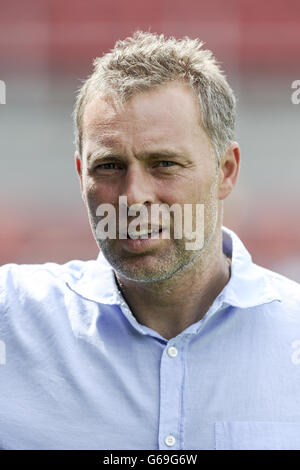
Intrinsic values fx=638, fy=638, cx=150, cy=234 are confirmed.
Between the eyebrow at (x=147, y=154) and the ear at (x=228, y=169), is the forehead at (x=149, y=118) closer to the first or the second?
the eyebrow at (x=147, y=154)

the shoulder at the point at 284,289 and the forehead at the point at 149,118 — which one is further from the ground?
the forehead at the point at 149,118

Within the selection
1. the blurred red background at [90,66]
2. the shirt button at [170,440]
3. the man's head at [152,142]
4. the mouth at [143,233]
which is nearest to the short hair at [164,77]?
the man's head at [152,142]

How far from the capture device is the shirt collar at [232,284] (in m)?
1.26

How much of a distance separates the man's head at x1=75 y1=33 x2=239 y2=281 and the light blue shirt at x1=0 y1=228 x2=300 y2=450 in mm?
123

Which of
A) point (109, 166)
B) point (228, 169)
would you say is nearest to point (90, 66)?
point (228, 169)

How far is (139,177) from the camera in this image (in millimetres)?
1188

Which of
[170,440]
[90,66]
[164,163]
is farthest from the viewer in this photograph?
[90,66]

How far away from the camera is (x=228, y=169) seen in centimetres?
138

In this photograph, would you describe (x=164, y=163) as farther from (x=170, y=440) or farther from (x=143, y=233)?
(x=170, y=440)

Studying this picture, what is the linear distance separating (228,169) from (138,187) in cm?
29

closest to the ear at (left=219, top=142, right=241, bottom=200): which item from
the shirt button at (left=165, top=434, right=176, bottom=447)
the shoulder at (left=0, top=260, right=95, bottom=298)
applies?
the shoulder at (left=0, top=260, right=95, bottom=298)

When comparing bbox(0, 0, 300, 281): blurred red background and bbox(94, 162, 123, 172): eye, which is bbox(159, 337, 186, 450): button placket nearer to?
bbox(94, 162, 123, 172): eye

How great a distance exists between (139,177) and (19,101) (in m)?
5.91

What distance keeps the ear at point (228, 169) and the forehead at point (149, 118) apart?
122 mm
